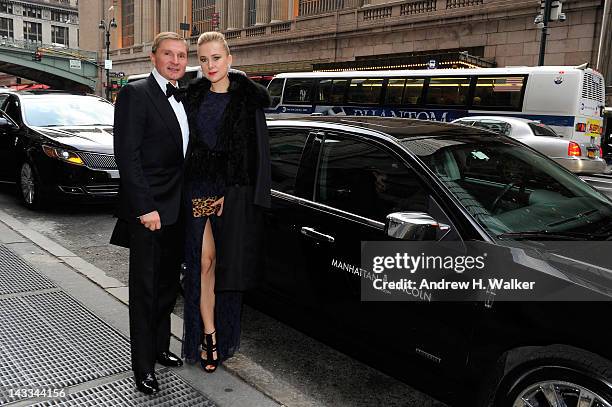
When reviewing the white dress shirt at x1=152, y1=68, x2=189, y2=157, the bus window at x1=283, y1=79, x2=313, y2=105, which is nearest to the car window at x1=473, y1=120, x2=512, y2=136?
the bus window at x1=283, y1=79, x2=313, y2=105

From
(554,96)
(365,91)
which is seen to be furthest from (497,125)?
(365,91)

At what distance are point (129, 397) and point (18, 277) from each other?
256 centimetres

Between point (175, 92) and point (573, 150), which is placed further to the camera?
point (573, 150)

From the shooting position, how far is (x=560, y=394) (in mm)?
2322

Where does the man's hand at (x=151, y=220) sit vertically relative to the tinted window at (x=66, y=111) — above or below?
below

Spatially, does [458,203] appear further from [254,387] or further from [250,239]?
[254,387]

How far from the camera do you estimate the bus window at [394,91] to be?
19500 mm

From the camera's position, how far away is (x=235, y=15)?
44.2 meters

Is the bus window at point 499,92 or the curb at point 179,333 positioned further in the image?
the bus window at point 499,92

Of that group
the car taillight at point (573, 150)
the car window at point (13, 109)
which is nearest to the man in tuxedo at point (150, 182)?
the car window at point (13, 109)

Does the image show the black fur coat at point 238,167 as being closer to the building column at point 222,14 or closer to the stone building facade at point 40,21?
the building column at point 222,14

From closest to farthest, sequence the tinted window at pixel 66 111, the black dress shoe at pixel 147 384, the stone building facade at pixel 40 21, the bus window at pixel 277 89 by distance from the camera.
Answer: the black dress shoe at pixel 147 384 < the tinted window at pixel 66 111 < the bus window at pixel 277 89 < the stone building facade at pixel 40 21

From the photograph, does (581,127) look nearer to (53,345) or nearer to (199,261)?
(199,261)

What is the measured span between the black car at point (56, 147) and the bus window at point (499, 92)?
12.1 m
